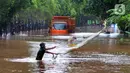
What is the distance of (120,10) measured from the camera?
22125 mm

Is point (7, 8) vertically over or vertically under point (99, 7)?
over

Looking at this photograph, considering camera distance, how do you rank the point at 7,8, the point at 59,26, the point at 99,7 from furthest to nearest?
the point at 59,26 → the point at 99,7 → the point at 7,8

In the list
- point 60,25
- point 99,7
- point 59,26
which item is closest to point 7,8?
point 99,7

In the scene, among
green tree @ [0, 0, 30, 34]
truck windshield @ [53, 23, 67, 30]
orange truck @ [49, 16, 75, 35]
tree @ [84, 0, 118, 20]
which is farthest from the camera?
truck windshield @ [53, 23, 67, 30]

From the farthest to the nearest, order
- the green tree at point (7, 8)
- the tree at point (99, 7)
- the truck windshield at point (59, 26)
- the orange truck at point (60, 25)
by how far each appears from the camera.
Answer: the truck windshield at point (59, 26)
the orange truck at point (60, 25)
the tree at point (99, 7)
the green tree at point (7, 8)

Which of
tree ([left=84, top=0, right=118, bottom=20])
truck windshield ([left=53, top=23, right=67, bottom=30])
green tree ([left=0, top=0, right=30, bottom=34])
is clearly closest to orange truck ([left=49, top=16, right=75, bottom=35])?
truck windshield ([left=53, top=23, right=67, bottom=30])

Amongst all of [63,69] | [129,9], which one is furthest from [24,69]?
[129,9]

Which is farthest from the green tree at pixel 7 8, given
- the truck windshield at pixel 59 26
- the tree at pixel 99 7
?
the truck windshield at pixel 59 26

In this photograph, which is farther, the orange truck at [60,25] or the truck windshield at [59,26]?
the truck windshield at [59,26]

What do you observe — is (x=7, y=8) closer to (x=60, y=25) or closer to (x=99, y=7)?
(x=99, y=7)

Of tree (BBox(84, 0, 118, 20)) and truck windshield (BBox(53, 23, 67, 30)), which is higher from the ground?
tree (BBox(84, 0, 118, 20))

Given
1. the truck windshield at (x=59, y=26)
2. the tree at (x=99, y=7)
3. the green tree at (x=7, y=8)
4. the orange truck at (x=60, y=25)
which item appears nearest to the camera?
the green tree at (x=7, y=8)

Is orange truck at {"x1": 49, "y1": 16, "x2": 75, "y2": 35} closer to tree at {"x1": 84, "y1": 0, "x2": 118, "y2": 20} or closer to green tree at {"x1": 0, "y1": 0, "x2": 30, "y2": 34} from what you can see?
tree at {"x1": 84, "y1": 0, "x2": 118, "y2": 20}

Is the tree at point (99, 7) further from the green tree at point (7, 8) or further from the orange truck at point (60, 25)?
the green tree at point (7, 8)
